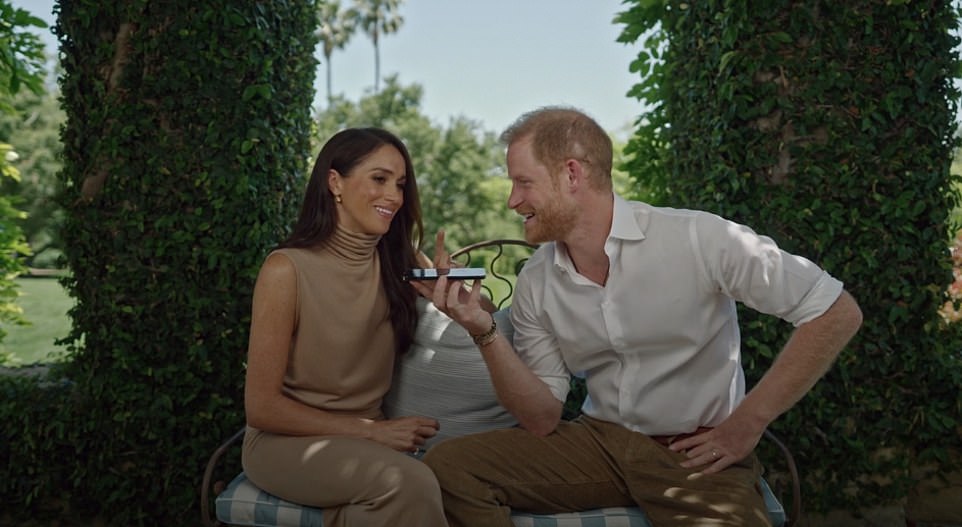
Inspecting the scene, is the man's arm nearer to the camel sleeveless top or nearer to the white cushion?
the white cushion

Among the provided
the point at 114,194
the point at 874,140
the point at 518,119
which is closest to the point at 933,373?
the point at 874,140

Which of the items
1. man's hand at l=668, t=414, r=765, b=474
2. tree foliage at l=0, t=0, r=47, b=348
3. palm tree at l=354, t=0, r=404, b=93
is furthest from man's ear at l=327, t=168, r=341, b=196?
palm tree at l=354, t=0, r=404, b=93

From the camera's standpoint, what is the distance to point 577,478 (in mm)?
2732

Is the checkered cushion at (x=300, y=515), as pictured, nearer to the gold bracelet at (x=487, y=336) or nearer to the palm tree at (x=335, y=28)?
the gold bracelet at (x=487, y=336)

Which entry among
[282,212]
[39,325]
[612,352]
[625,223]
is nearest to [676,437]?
[612,352]

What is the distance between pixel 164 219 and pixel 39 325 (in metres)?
14.7

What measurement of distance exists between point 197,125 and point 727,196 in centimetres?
240

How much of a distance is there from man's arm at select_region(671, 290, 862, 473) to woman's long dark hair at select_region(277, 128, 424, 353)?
1159mm

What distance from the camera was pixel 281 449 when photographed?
281 centimetres

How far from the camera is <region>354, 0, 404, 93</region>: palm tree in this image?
4984 centimetres

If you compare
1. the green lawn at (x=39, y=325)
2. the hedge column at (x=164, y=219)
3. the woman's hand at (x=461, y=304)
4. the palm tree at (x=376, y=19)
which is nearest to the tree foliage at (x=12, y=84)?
the hedge column at (x=164, y=219)

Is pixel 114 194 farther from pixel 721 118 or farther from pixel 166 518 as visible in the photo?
pixel 721 118

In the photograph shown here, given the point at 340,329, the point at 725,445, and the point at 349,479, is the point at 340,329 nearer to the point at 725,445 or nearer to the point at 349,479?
the point at 349,479

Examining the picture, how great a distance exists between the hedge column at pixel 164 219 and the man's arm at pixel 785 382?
2266mm
